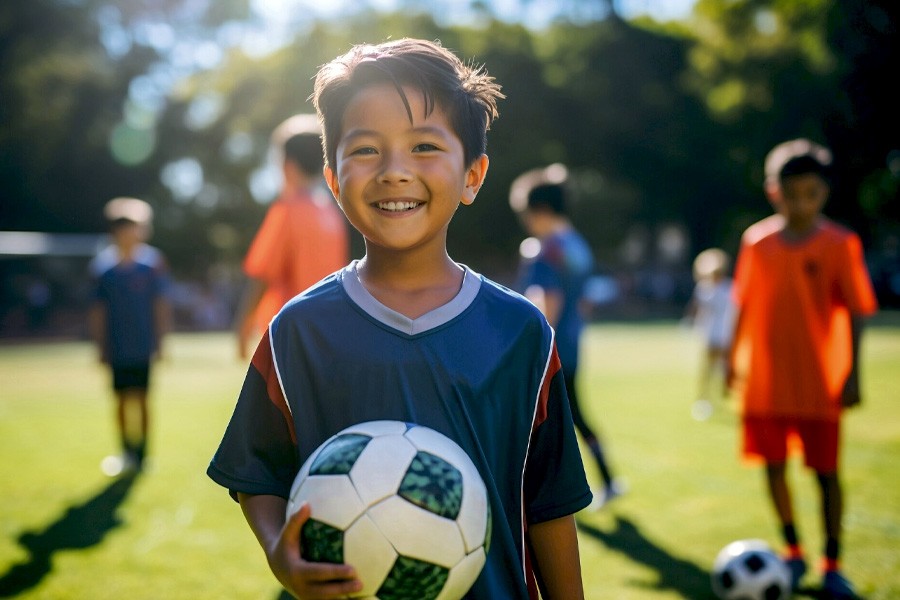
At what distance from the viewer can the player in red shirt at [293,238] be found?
4754 mm

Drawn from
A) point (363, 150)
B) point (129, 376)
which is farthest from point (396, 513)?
point (129, 376)

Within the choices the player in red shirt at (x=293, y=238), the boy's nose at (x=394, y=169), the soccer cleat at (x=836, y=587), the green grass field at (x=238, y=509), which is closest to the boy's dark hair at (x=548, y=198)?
the player in red shirt at (x=293, y=238)

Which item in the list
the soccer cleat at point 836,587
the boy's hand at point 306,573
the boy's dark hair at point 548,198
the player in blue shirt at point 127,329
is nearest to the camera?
the boy's hand at point 306,573

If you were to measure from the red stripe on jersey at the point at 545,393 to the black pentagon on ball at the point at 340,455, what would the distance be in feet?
1.49

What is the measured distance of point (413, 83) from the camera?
195 cm

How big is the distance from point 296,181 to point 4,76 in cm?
3523

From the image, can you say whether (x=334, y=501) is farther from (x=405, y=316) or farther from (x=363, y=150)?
(x=363, y=150)

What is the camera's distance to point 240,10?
42.7 metres

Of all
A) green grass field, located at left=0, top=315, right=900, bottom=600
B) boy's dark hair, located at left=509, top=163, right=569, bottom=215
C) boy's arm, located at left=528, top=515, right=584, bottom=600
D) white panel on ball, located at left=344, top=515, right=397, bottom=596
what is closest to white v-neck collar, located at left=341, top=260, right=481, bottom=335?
white panel on ball, located at left=344, top=515, right=397, bottom=596

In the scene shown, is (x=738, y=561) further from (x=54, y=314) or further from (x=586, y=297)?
(x=54, y=314)

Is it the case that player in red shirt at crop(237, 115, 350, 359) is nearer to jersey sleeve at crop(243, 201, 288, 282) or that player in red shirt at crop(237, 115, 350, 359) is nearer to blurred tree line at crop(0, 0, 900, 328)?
jersey sleeve at crop(243, 201, 288, 282)

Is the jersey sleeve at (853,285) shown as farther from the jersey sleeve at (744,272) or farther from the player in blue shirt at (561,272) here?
the player in blue shirt at (561,272)

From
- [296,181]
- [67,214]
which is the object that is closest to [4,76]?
[67,214]

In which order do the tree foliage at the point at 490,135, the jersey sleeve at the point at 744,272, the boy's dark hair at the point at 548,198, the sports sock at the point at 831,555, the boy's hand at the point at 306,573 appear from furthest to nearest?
the tree foliage at the point at 490,135 → the boy's dark hair at the point at 548,198 → the jersey sleeve at the point at 744,272 → the sports sock at the point at 831,555 → the boy's hand at the point at 306,573
